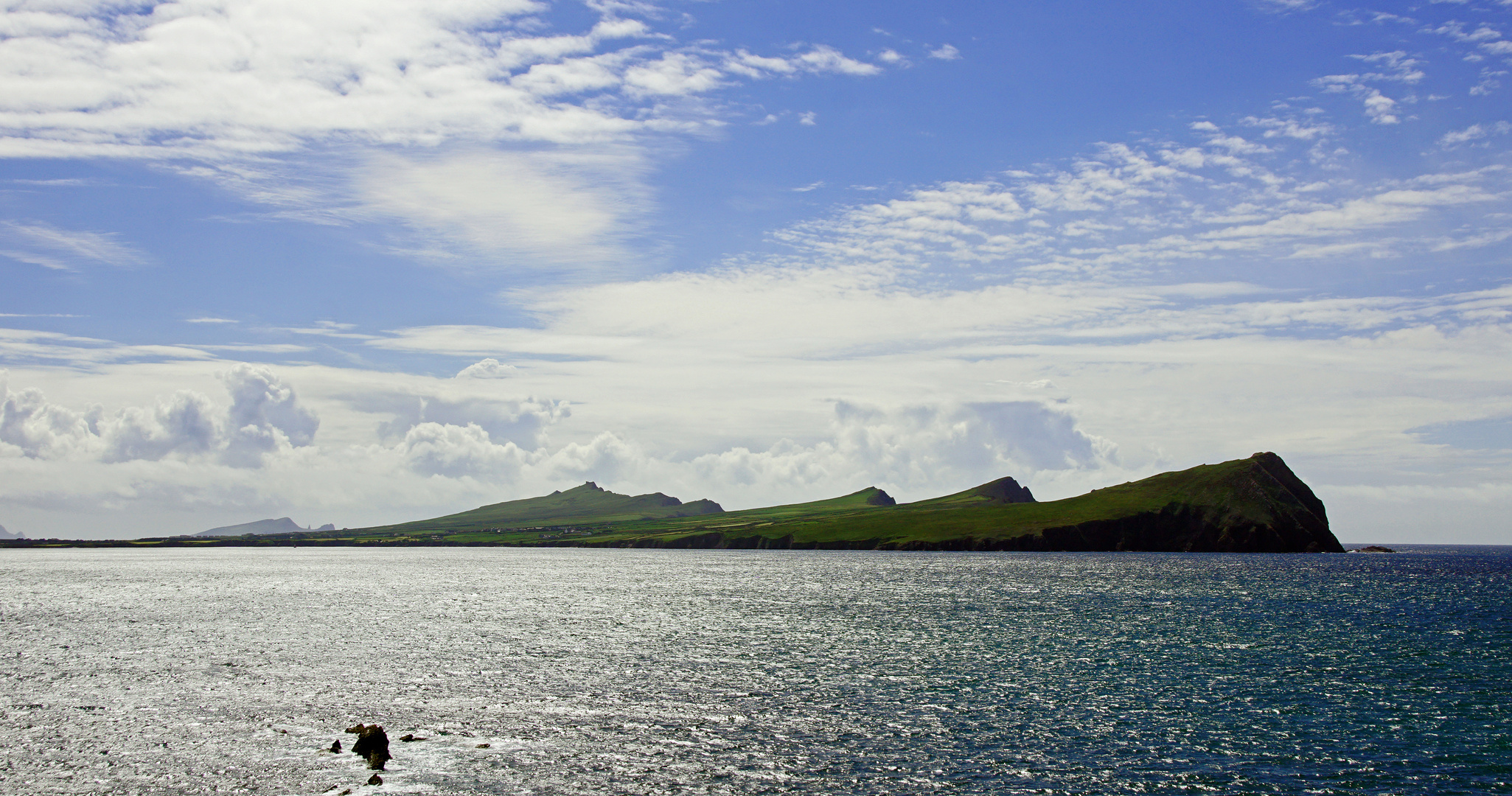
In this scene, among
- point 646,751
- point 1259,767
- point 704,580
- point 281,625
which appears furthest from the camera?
point 704,580

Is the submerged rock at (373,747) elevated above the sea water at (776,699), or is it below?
above

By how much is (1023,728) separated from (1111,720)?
6.48 m

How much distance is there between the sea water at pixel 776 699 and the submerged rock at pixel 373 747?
2.32 feet

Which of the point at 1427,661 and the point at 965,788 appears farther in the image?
the point at 1427,661

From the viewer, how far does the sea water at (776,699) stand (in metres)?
46.1

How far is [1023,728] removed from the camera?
5509 cm

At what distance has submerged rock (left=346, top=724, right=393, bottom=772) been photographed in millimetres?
47500

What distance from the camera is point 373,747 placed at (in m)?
48.1

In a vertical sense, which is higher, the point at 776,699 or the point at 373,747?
the point at 373,747

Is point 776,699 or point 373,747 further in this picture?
point 776,699

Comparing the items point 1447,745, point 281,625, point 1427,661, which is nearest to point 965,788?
point 1447,745

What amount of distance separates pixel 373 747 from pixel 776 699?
2669 centimetres

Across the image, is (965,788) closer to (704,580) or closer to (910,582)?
(910,582)

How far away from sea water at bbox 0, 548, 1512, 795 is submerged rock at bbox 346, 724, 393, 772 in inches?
27.8
